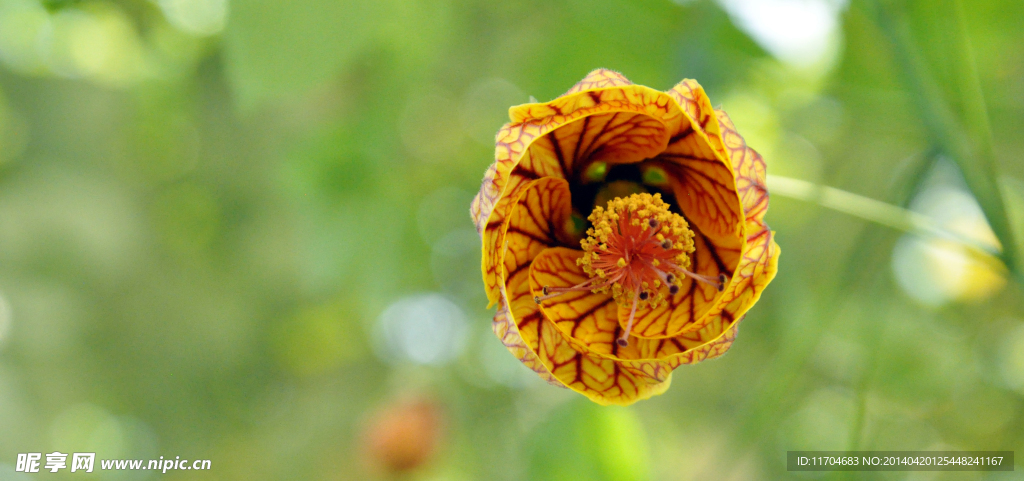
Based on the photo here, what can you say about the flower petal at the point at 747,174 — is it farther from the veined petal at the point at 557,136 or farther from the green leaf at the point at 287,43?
the green leaf at the point at 287,43

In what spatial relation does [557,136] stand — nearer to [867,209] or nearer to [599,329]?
[599,329]

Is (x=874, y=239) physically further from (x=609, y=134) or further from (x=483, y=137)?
(x=483, y=137)

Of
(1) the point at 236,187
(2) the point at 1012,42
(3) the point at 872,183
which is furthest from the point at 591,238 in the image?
(1) the point at 236,187

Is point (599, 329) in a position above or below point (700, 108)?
below

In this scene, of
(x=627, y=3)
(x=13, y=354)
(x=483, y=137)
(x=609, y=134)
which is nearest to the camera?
(x=609, y=134)

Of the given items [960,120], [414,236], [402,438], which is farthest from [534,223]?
[402,438]

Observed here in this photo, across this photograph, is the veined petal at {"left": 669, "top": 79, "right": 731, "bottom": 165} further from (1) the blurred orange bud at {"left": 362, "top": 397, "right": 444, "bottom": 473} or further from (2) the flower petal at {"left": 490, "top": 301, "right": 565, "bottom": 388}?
(1) the blurred orange bud at {"left": 362, "top": 397, "right": 444, "bottom": 473}

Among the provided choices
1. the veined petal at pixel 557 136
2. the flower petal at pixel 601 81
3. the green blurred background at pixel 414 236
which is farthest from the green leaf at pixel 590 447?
the flower petal at pixel 601 81

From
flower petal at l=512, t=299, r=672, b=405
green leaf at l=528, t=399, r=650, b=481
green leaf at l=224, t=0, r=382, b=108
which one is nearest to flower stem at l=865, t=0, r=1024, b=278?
flower petal at l=512, t=299, r=672, b=405
